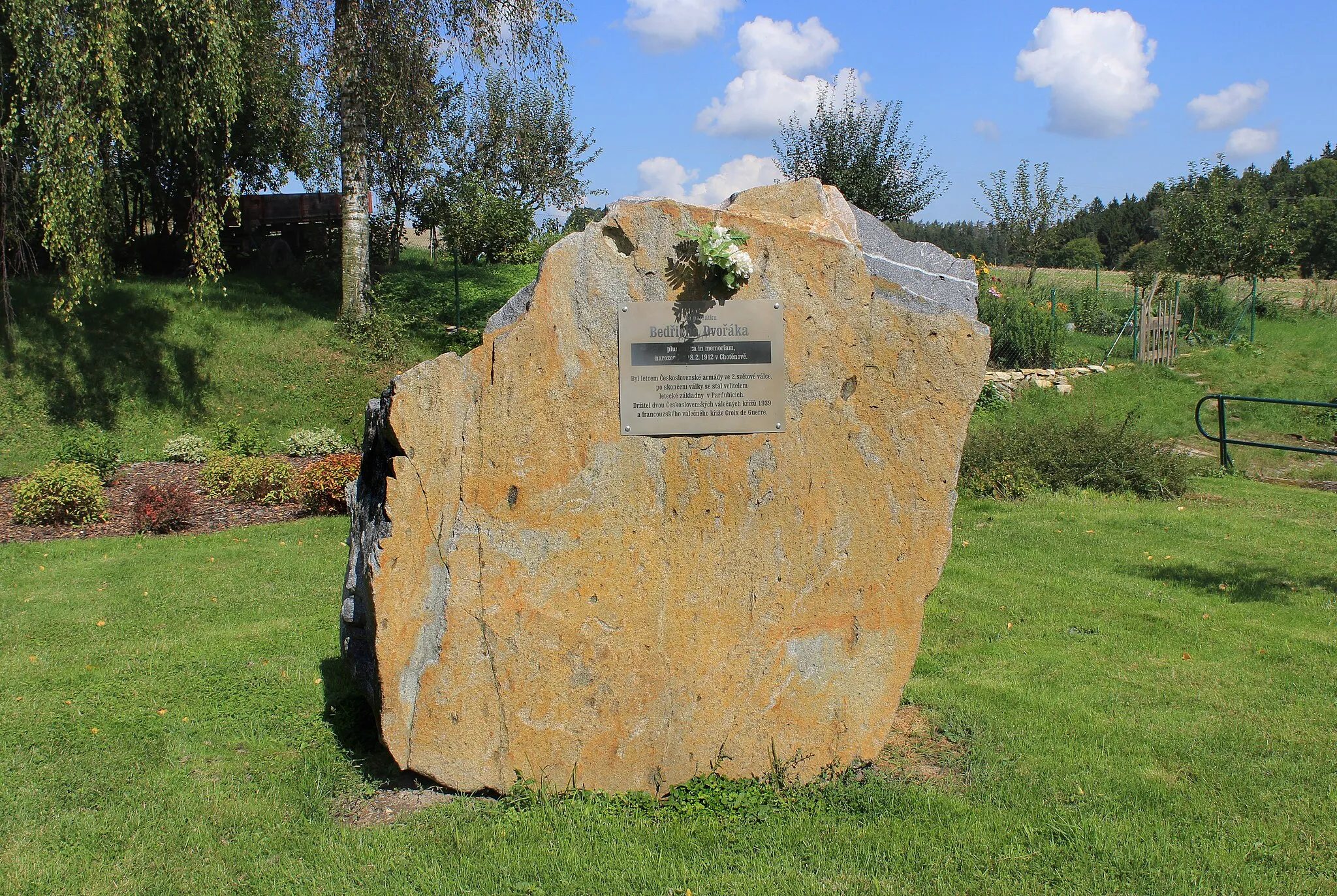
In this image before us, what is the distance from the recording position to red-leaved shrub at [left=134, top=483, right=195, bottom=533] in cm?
948

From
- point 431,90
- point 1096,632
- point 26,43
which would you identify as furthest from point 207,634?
point 431,90

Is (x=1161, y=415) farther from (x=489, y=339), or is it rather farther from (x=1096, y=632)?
(x=489, y=339)

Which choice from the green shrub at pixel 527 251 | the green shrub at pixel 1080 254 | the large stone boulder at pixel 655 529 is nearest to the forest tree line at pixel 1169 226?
the green shrub at pixel 1080 254

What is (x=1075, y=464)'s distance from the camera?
35.4ft

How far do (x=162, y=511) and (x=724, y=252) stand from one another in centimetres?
767

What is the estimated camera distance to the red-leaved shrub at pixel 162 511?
31.1ft

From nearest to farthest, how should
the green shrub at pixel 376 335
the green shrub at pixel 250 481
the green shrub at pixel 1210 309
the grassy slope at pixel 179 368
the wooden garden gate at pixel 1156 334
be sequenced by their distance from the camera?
the green shrub at pixel 250 481, the grassy slope at pixel 179 368, the green shrub at pixel 376 335, the wooden garden gate at pixel 1156 334, the green shrub at pixel 1210 309

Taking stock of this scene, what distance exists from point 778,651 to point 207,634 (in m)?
4.08

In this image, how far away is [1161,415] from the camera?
15.7 meters

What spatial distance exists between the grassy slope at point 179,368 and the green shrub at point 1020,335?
966 cm

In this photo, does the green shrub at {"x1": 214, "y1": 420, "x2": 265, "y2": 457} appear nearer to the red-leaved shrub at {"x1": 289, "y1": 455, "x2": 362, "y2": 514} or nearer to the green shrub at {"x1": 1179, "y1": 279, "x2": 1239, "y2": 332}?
the red-leaved shrub at {"x1": 289, "y1": 455, "x2": 362, "y2": 514}

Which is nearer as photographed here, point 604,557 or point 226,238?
point 604,557

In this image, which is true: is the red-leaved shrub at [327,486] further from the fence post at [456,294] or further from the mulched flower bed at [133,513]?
the fence post at [456,294]

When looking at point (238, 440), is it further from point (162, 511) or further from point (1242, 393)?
point (1242, 393)
